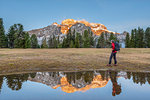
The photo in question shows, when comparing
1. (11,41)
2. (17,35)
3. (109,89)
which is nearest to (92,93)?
(109,89)

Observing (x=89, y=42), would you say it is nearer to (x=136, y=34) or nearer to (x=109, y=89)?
(x=136, y=34)

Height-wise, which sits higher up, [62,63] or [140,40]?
[140,40]

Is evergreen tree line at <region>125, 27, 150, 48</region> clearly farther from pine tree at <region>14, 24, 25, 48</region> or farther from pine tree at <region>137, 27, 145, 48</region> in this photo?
pine tree at <region>14, 24, 25, 48</region>

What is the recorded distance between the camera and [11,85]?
24.9 ft

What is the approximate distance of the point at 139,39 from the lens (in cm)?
9706

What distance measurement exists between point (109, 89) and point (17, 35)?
7781 cm

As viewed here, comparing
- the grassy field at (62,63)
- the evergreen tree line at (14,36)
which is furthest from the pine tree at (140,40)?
the grassy field at (62,63)

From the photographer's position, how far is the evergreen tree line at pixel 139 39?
96.6 meters

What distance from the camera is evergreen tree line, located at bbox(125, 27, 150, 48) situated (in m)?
96.6

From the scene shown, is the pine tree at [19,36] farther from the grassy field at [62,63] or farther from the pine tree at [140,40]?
the pine tree at [140,40]

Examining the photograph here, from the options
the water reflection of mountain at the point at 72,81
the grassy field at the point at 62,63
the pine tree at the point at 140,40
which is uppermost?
the pine tree at the point at 140,40

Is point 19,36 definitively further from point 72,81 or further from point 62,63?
point 72,81

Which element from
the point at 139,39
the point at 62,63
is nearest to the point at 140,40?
the point at 139,39

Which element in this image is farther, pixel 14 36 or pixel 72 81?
pixel 14 36
